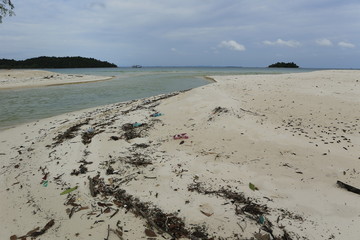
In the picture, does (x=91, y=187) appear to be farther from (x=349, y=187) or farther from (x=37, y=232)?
(x=349, y=187)

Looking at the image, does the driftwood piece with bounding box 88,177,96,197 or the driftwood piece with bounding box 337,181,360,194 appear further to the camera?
the driftwood piece with bounding box 88,177,96,197

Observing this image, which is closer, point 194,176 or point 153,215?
Answer: point 153,215

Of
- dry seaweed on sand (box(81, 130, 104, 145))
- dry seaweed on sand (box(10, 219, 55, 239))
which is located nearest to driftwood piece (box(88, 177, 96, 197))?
dry seaweed on sand (box(10, 219, 55, 239))

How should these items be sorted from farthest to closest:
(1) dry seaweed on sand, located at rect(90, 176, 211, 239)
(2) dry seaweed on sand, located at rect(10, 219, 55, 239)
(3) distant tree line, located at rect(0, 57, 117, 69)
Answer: (3) distant tree line, located at rect(0, 57, 117, 69) → (2) dry seaweed on sand, located at rect(10, 219, 55, 239) → (1) dry seaweed on sand, located at rect(90, 176, 211, 239)

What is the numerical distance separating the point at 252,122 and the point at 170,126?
2.55 meters

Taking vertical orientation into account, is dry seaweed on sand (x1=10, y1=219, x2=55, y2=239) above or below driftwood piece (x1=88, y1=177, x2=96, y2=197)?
below

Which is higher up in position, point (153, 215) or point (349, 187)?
point (349, 187)

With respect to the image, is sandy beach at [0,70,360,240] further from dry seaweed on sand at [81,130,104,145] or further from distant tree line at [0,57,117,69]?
distant tree line at [0,57,117,69]

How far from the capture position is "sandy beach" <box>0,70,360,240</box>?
305cm

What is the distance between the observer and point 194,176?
4.20 metres

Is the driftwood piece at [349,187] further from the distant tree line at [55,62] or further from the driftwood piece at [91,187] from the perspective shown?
the distant tree line at [55,62]

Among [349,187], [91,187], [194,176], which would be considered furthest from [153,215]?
[349,187]

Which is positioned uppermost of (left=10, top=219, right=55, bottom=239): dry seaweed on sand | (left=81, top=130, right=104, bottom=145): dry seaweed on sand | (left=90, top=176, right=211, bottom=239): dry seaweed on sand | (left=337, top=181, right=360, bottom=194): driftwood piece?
(left=337, top=181, right=360, bottom=194): driftwood piece

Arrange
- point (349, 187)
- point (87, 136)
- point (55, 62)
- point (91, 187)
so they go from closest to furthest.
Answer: point (349, 187), point (91, 187), point (87, 136), point (55, 62)
